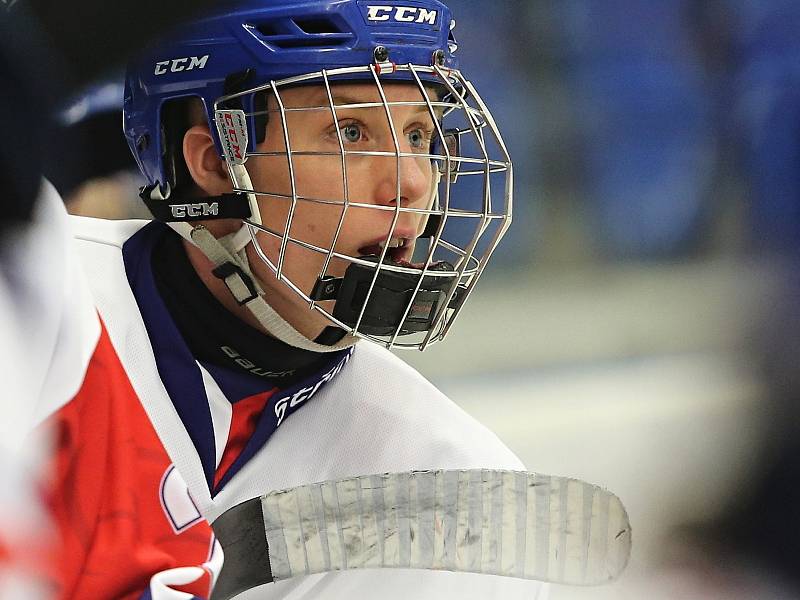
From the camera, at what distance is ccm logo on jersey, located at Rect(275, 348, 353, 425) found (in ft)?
3.94

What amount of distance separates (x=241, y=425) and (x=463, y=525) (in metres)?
0.28

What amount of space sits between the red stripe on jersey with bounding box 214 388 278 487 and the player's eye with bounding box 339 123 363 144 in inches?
12.3

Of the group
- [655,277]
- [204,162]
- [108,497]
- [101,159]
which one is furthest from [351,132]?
[655,277]

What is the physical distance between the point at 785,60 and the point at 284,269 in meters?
1.54

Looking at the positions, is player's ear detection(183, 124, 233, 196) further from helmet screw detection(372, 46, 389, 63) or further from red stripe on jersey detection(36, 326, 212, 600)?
red stripe on jersey detection(36, 326, 212, 600)

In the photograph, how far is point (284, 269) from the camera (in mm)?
1104

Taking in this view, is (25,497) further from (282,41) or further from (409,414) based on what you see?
(409,414)

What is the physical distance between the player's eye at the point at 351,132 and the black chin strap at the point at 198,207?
0.40ft

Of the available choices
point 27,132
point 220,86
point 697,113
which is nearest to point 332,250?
point 220,86

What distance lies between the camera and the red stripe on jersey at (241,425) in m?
1.15

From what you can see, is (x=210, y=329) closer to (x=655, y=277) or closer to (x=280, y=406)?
(x=280, y=406)

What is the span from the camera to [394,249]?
3.64 ft

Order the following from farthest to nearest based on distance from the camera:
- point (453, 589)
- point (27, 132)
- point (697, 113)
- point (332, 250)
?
point (697, 113) < point (453, 589) < point (332, 250) < point (27, 132)

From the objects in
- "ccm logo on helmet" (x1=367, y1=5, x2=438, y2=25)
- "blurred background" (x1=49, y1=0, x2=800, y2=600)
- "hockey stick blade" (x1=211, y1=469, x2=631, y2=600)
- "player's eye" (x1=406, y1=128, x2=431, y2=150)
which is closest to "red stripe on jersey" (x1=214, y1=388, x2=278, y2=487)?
"hockey stick blade" (x1=211, y1=469, x2=631, y2=600)
